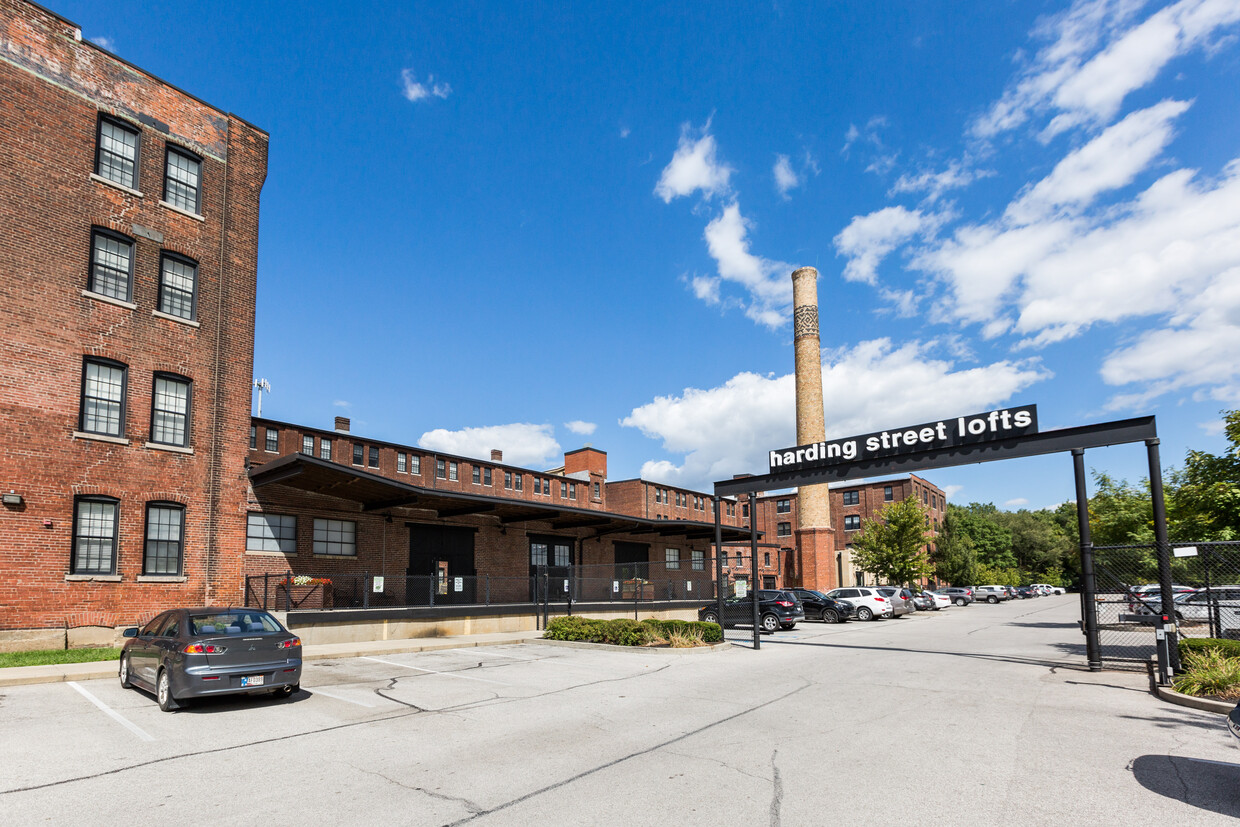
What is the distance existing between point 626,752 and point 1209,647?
11.5 m

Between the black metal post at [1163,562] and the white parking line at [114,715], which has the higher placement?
the black metal post at [1163,562]

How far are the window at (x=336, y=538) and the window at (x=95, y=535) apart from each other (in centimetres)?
727

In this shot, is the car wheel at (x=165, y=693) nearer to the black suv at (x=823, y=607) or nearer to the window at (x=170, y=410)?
the window at (x=170, y=410)

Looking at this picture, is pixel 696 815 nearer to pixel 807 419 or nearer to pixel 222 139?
pixel 222 139

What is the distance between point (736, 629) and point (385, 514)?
14680 millimetres

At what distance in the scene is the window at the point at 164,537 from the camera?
20.4m

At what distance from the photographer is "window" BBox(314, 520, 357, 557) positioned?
26.4m

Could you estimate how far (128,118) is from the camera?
21.3m

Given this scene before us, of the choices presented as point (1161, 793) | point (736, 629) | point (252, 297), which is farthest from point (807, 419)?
point (1161, 793)

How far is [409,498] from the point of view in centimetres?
2694

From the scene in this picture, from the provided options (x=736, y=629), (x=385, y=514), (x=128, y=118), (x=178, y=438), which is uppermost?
(x=128, y=118)

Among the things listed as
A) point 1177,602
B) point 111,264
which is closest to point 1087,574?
point 1177,602

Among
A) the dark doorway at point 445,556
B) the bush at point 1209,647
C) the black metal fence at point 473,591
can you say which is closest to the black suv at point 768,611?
the black metal fence at point 473,591

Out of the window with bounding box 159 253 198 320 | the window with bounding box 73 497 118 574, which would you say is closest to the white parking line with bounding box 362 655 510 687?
the window with bounding box 73 497 118 574
